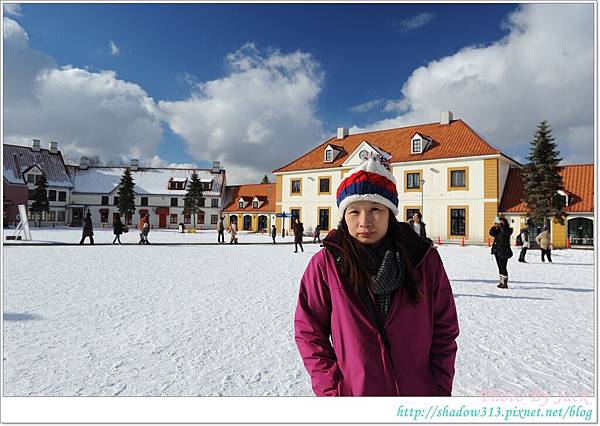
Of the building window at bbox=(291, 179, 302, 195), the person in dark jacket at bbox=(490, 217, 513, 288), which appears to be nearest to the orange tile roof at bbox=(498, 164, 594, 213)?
the person in dark jacket at bbox=(490, 217, 513, 288)

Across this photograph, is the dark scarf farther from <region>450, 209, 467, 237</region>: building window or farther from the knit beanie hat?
<region>450, 209, 467, 237</region>: building window

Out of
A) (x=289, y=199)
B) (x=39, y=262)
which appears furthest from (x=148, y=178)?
(x=39, y=262)

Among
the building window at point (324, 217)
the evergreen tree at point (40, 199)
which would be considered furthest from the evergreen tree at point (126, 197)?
the building window at point (324, 217)

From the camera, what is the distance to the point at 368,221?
155 centimetres

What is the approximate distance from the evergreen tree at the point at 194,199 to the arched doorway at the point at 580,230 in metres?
29.4

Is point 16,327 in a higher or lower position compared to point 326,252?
lower

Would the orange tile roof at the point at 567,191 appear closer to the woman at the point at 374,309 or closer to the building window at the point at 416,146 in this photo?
the building window at the point at 416,146

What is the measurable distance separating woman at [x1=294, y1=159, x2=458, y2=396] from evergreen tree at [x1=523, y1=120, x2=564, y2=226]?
17.2 meters

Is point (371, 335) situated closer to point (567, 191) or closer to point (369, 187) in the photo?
point (369, 187)

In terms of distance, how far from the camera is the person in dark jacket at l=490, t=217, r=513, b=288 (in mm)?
6227

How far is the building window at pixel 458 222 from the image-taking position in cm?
2003

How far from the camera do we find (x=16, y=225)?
1459 centimetres

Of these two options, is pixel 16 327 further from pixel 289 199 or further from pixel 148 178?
pixel 148 178
